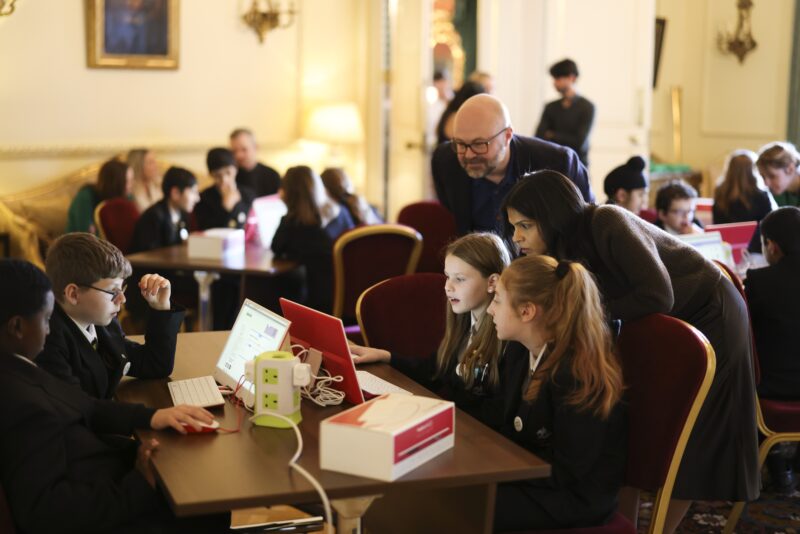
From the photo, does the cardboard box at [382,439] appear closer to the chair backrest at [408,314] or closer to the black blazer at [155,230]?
the chair backrest at [408,314]

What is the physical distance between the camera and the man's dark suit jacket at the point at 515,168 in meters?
3.58

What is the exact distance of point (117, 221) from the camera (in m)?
5.58

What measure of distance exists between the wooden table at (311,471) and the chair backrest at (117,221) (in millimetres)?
3150

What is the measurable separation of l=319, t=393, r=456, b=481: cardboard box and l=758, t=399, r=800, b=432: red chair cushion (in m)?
1.69

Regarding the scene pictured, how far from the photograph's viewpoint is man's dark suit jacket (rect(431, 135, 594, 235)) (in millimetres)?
3576

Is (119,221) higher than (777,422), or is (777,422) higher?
(119,221)

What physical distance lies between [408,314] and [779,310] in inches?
49.3

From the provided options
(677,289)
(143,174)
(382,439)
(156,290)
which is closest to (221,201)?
(143,174)

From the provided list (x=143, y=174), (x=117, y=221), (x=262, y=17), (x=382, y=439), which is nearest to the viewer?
(x=382, y=439)

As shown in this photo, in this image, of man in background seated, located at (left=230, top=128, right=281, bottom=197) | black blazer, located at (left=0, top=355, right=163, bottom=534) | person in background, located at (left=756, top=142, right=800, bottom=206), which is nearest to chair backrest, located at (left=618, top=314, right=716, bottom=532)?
black blazer, located at (left=0, top=355, right=163, bottom=534)

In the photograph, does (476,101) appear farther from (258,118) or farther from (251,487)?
(258,118)

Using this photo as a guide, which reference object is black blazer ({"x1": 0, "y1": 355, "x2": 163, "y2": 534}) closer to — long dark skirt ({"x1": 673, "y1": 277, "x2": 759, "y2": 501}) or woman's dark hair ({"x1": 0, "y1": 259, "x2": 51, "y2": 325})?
woman's dark hair ({"x1": 0, "y1": 259, "x2": 51, "y2": 325})

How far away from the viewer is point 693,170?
9.51m

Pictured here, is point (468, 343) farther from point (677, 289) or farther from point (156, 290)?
point (156, 290)
